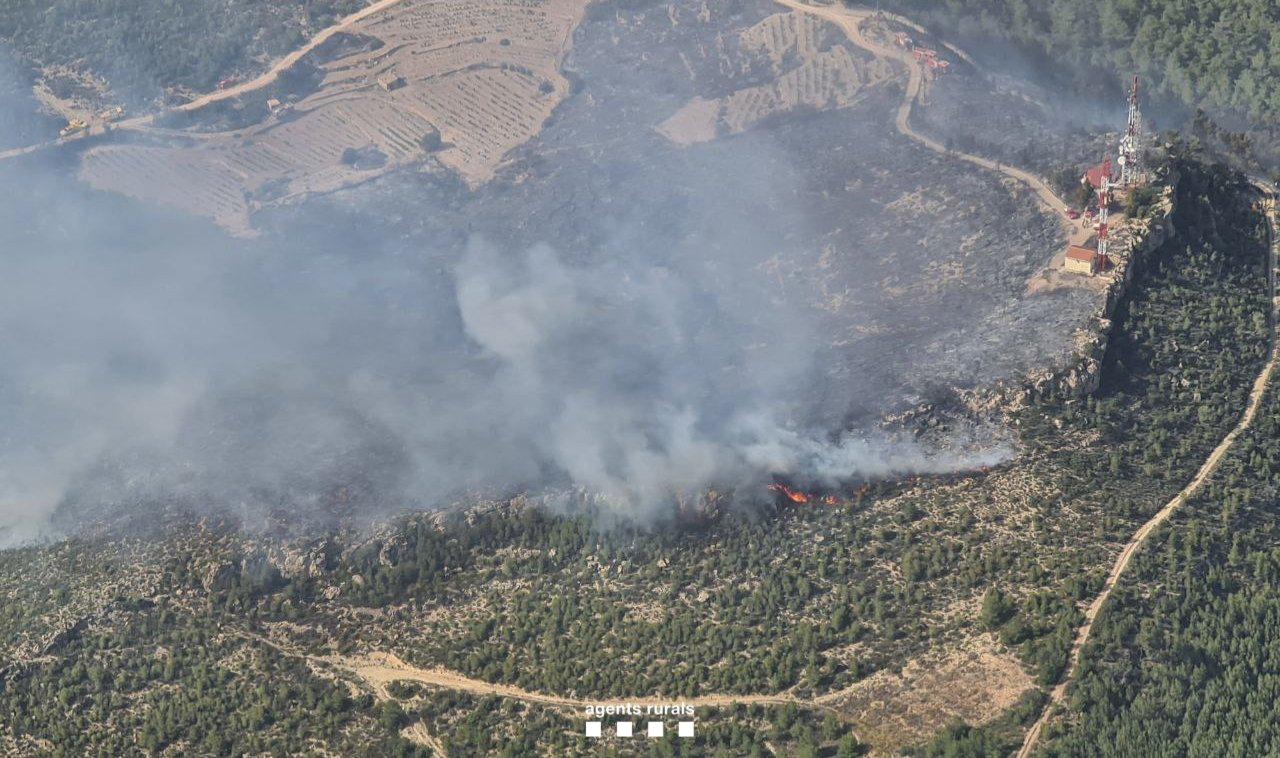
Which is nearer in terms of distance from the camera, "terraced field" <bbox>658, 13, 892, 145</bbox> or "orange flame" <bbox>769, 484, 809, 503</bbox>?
"orange flame" <bbox>769, 484, 809, 503</bbox>

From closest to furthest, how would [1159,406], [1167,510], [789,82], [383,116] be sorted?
[1167,510] < [1159,406] < [789,82] < [383,116]

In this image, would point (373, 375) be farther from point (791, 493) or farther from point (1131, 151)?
point (1131, 151)

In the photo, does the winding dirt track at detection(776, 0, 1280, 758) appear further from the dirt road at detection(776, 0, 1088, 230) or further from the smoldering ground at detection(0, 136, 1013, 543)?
the smoldering ground at detection(0, 136, 1013, 543)

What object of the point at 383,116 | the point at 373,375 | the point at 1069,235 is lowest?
the point at 383,116

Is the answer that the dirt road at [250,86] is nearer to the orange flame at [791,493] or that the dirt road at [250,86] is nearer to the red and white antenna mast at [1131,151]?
the red and white antenna mast at [1131,151]

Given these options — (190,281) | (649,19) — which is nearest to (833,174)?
(649,19)

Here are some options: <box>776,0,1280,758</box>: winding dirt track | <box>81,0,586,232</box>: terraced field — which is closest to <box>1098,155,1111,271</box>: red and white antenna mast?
<box>776,0,1280,758</box>: winding dirt track

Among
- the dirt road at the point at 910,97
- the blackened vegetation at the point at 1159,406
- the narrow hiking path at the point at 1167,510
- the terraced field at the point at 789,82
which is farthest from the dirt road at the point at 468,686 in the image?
the terraced field at the point at 789,82

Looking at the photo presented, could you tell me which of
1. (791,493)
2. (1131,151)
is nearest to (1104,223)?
(1131,151)

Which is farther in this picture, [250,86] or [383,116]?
[250,86]
